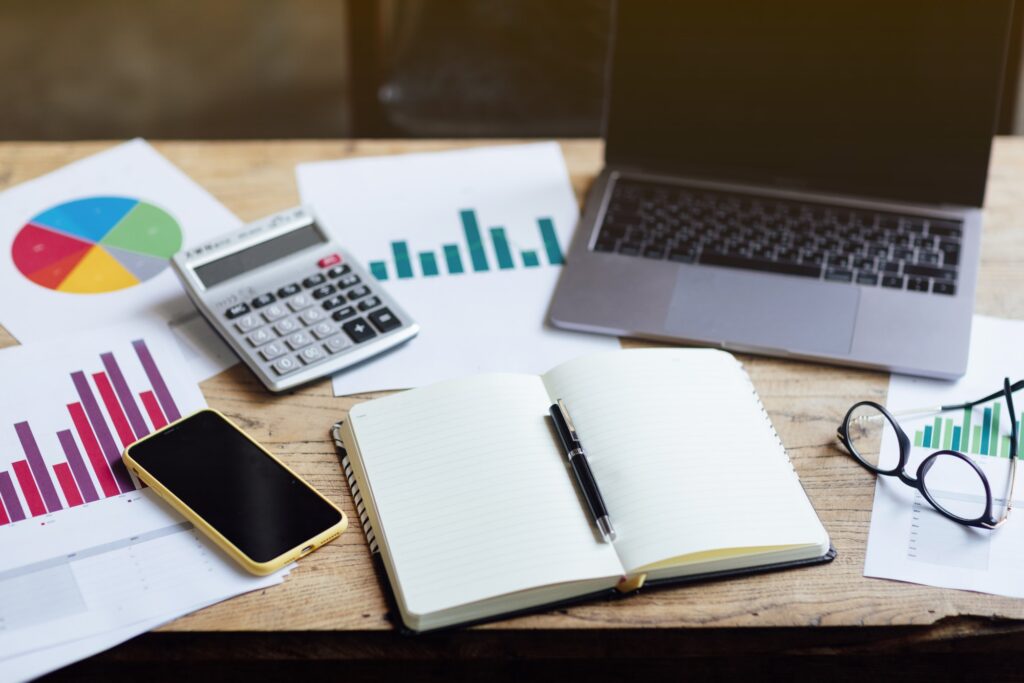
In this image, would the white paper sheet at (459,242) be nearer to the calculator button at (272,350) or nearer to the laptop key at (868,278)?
the calculator button at (272,350)

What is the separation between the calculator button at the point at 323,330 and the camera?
3.05 ft

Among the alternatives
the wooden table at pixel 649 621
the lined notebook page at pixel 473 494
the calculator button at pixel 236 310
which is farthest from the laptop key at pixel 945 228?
the calculator button at pixel 236 310

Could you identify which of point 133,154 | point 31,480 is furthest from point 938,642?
point 133,154

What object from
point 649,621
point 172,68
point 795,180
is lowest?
point 172,68

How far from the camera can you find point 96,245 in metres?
1.05

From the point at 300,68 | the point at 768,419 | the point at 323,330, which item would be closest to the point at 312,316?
the point at 323,330

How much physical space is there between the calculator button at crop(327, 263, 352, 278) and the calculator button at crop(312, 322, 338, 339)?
0.19 feet

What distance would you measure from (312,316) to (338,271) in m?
0.06

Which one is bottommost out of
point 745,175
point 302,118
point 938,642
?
point 302,118

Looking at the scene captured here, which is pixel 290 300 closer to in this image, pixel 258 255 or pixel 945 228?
pixel 258 255

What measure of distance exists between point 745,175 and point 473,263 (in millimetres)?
300

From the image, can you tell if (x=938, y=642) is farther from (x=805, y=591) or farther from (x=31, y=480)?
(x=31, y=480)

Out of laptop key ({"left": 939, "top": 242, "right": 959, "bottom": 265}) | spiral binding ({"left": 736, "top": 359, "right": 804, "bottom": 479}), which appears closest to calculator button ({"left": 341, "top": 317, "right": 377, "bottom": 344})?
spiral binding ({"left": 736, "top": 359, "right": 804, "bottom": 479})

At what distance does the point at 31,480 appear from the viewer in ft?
2.73
